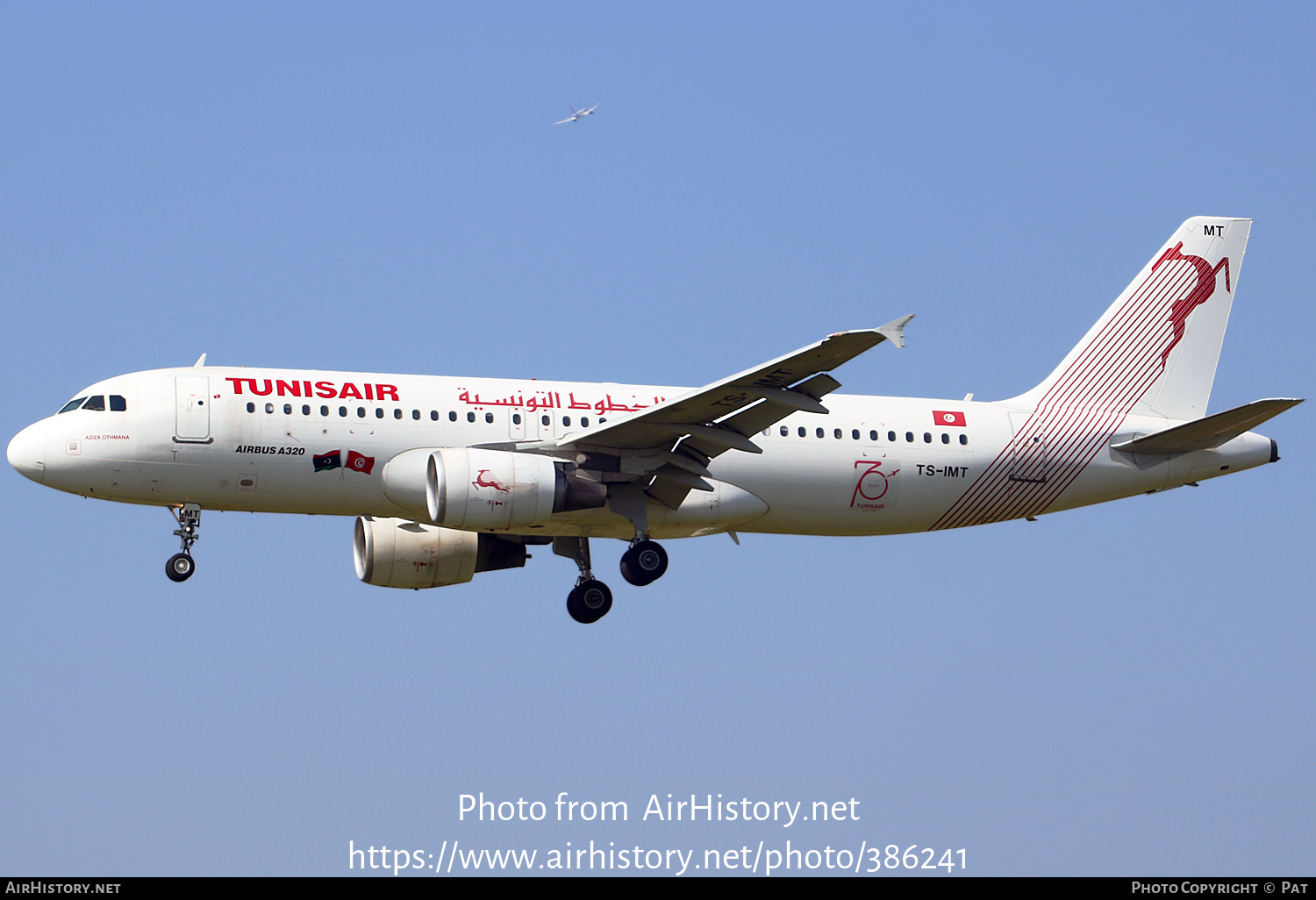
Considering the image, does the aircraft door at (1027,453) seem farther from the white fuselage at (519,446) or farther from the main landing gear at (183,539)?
the main landing gear at (183,539)

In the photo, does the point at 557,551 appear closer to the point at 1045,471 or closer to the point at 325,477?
the point at 325,477

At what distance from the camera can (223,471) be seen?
109 feet

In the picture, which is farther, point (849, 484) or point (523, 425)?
point (849, 484)

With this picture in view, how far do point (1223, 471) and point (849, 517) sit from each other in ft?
26.8

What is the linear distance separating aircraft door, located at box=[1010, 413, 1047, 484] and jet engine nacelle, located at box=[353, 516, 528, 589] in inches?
446

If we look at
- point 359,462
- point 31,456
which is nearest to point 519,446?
point 359,462

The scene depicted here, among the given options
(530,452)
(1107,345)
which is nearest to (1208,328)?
(1107,345)

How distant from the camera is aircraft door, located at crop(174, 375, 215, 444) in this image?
3300 centimetres

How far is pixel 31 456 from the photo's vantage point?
109 feet

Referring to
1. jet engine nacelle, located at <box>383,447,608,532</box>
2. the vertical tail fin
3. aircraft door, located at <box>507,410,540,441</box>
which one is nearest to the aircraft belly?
Answer: the vertical tail fin

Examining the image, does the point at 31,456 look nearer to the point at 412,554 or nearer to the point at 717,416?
the point at 412,554

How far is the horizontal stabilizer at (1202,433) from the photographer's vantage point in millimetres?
35000

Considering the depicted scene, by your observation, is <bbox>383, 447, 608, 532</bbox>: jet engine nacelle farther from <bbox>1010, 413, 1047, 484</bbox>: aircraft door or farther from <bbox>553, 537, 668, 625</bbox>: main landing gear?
<bbox>1010, 413, 1047, 484</bbox>: aircraft door

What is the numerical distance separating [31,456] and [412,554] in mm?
8151
